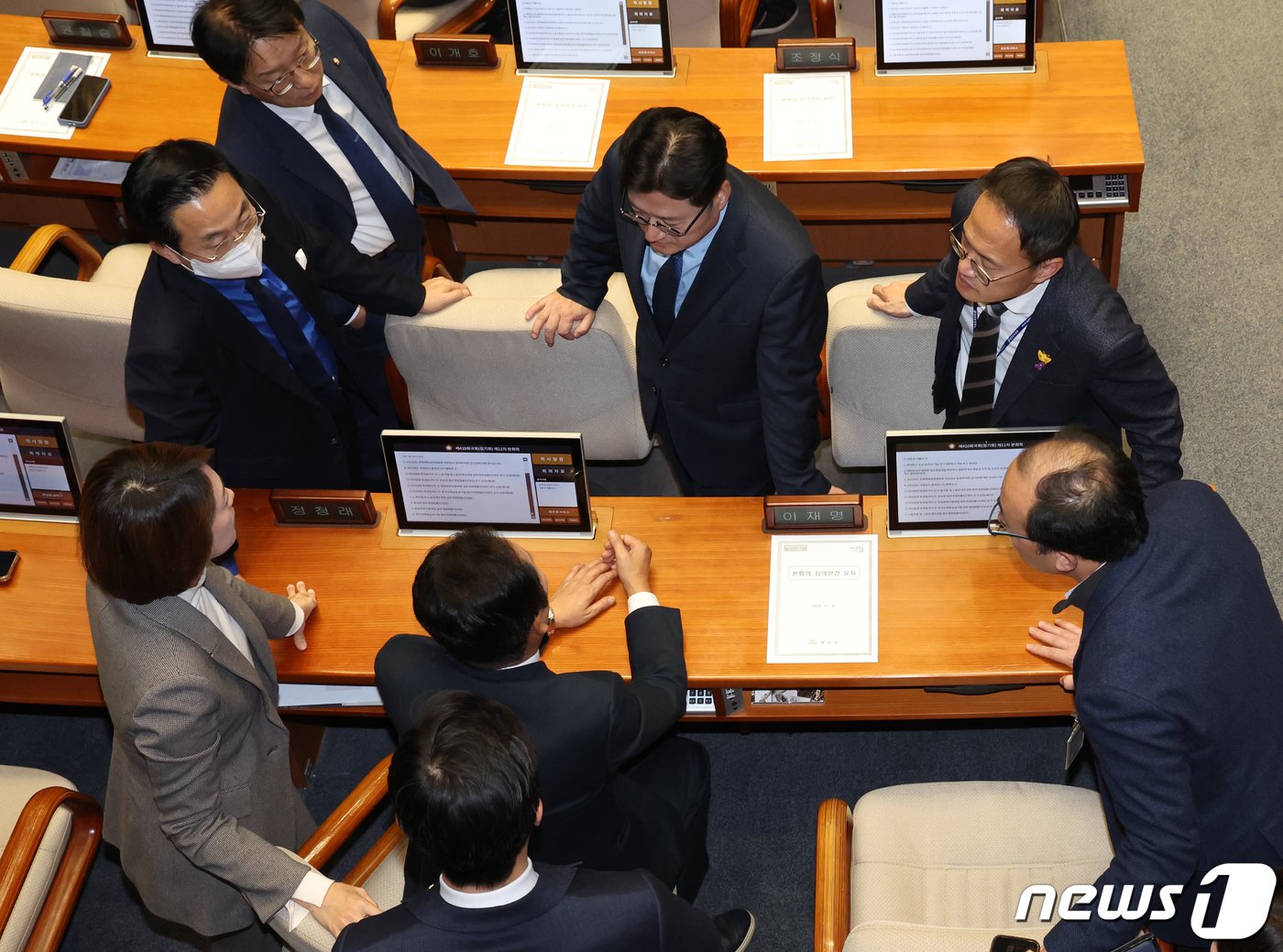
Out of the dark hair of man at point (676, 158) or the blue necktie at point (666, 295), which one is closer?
the dark hair of man at point (676, 158)

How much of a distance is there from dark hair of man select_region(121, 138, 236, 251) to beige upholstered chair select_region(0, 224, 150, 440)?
1.68ft

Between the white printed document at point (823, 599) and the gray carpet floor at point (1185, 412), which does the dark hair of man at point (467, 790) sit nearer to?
the white printed document at point (823, 599)

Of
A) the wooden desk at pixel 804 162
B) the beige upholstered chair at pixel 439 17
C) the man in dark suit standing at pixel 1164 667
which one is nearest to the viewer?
the man in dark suit standing at pixel 1164 667

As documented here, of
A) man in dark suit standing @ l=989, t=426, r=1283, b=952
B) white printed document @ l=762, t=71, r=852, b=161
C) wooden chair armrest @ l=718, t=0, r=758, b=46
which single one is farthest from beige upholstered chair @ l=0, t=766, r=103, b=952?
wooden chair armrest @ l=718, t=0, r=758, b=46

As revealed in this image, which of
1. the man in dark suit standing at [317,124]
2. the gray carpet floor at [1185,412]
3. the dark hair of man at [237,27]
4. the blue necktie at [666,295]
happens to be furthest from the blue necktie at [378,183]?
the gray carpet floor at [1185,412]

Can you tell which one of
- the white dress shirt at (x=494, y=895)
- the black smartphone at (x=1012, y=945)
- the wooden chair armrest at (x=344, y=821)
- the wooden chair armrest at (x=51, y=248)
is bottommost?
the wooden chair armrest at (x=344, y=821)

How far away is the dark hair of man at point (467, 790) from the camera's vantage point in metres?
1.93

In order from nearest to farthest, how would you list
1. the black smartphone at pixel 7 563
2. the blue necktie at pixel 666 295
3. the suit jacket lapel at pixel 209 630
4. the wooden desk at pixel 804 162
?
the suit jacket lapel at pixel 209 630 < the blue necktie at pixel 666 295 < the black smartphone at pixel 7 563 < the wooden desk at pixel 804 162

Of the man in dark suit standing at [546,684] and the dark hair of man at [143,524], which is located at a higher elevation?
the dark hair of man at [143,524]

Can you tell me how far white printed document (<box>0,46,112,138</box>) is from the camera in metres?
4.25

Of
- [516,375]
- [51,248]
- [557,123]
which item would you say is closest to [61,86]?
[51,248]

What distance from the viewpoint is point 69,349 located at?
137 inches

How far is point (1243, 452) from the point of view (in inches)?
153

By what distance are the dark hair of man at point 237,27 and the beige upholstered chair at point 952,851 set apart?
2171 millimetres
